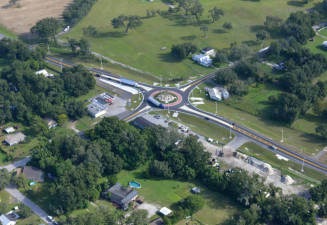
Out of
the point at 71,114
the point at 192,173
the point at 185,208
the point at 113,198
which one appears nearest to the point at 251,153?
the point at 192,173

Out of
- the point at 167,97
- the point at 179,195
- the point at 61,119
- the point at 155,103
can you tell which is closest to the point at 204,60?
the point at 167,97

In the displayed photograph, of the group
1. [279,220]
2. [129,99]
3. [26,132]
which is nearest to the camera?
[279,220]

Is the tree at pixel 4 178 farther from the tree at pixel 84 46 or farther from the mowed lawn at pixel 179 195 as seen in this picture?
the tree at pixel 84 46

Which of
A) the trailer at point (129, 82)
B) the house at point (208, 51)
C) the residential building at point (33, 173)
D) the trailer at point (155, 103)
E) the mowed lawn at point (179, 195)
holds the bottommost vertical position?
the mowed lawn at point (179, 195)

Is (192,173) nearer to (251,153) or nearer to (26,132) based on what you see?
(251,153)

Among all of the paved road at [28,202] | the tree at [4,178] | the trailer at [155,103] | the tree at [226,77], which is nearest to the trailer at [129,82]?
the trailer at [155,103]

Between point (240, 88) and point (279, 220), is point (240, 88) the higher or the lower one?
the higher one

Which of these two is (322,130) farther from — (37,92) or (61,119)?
(37,92)
